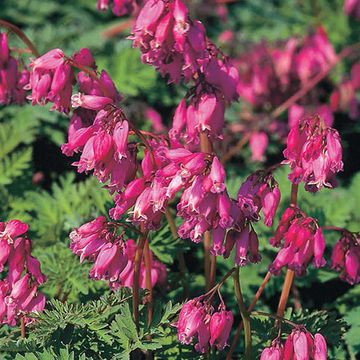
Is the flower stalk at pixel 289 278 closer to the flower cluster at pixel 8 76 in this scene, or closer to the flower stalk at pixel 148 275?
the flower stalk at pixel 148 275

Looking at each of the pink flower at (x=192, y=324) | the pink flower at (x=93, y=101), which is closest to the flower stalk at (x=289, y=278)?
the pink flower at (x=192, y=324)

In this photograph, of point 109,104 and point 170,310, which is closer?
point 109,104

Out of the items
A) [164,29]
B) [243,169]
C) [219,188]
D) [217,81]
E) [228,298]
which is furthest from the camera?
[243,169]

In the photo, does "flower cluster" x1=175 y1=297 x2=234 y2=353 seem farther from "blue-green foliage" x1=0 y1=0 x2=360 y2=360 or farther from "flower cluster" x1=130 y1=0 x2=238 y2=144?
"flower cluster" x1=130 y1=0 x2=238 y2=144

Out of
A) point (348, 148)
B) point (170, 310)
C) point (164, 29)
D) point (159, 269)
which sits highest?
point (164, 29)

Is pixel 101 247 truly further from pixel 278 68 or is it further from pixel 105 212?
pixel 278 68

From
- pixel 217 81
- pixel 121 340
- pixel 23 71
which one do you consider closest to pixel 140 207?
pixel 121 340

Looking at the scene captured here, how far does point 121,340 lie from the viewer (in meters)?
2.82

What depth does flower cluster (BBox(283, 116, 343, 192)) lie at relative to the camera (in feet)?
8.59

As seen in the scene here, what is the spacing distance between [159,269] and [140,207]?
0.78 metres

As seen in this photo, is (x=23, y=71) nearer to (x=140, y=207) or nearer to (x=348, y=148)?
(x=140, y=207)

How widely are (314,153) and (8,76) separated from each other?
1.38m

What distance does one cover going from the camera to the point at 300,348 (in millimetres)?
2623

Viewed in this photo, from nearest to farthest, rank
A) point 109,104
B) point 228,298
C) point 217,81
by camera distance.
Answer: point 109,104
point 217,81
point 228,298
